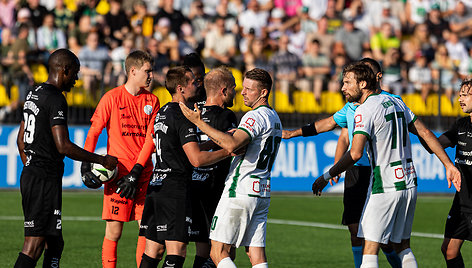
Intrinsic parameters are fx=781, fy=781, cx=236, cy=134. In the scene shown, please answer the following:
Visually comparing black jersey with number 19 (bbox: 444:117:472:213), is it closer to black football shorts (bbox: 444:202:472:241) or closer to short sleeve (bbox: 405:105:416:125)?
black football shorts (bbox: 444:202:472:241)

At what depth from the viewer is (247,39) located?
20734 mm

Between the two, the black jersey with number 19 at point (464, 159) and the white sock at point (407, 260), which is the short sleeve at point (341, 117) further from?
the white sock at point (407, 260)

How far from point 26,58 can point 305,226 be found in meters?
8.37

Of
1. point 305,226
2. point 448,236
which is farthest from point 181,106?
point 305,226

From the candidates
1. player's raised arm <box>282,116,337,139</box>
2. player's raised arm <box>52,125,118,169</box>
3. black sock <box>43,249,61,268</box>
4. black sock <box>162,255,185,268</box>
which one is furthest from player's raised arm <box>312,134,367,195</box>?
black sock <box>43,249,61,268</box>

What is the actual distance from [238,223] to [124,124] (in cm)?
199

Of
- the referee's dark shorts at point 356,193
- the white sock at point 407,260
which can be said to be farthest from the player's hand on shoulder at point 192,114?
the referee's dark shorts at point 356,193

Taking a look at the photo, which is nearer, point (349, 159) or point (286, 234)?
point (349, 159)

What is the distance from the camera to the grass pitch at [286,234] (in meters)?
10.7

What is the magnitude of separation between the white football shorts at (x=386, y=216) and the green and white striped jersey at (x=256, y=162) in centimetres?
102

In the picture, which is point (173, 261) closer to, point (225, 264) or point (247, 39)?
point (225, 264)

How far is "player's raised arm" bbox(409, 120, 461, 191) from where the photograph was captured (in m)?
7.72

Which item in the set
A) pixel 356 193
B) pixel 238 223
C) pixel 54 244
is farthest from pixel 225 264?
pixel 356 193

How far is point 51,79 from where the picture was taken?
25.0 ft
